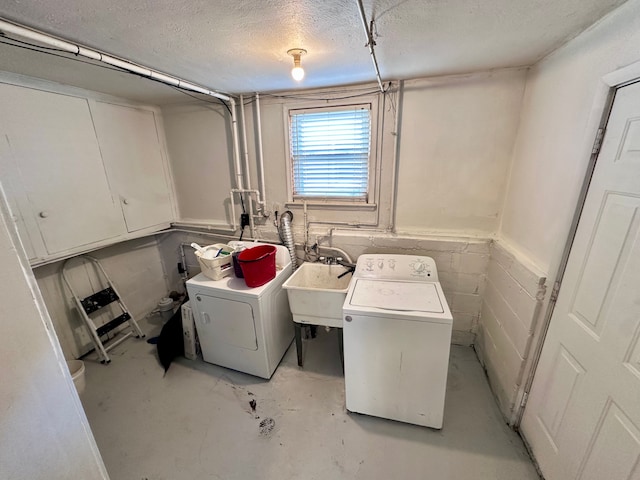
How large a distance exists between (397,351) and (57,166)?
2.77 metres

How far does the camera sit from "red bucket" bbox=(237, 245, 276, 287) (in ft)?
6.32

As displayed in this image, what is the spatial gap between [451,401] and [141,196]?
10.7 feet

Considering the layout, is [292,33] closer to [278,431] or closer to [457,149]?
[457,149]

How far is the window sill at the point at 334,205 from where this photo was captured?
7.86 feet

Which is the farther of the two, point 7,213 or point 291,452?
point 291,452

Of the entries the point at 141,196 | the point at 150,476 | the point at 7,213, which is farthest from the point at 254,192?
the point at 150,476

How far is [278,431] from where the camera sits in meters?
1.74

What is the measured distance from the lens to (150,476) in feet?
4.93

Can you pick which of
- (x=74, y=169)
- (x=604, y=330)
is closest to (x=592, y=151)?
(x=604, y=330)

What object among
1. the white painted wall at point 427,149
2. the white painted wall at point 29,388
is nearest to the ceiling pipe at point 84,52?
the white painted wall at point 427,149

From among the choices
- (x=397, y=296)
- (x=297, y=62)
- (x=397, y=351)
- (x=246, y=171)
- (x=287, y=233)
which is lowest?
(x=397, y=351)

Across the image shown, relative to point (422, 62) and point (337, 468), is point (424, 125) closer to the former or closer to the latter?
point (422, 62)

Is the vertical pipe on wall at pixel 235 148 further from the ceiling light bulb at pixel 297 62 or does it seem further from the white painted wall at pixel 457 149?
the white painted wall at pixel 457 149

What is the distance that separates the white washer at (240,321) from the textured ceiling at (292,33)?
1.51m
